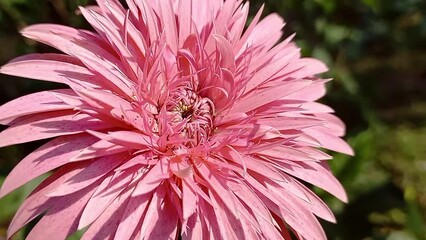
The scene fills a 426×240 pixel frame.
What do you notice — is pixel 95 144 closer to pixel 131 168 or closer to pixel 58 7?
pixel 131 168

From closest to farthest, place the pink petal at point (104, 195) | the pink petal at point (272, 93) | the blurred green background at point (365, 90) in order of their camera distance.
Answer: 1. the pink petal at point (104, 195)
2. the pink petal at point (272, 93)
3. the blurred green background at point (365, 90)

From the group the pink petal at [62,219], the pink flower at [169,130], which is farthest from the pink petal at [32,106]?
the pink petal at [62,219]

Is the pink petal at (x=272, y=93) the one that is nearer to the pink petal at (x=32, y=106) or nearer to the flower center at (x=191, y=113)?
the flower center at (x=191, y=113)

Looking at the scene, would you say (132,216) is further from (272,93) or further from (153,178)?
(272,93)

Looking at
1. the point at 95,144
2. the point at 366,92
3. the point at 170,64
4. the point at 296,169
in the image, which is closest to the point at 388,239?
the point at 366,92

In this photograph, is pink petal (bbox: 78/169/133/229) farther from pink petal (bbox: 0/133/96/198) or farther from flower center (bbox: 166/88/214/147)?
flower center (bbox: 166/88/214/147)

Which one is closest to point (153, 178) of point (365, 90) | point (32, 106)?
point (32, 106)

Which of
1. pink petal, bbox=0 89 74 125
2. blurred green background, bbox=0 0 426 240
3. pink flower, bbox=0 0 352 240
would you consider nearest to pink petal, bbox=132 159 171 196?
pink flower, bbox=0 0 352 240

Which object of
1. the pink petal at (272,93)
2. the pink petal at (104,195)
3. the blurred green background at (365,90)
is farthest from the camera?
the blurred green background at (365,90)
